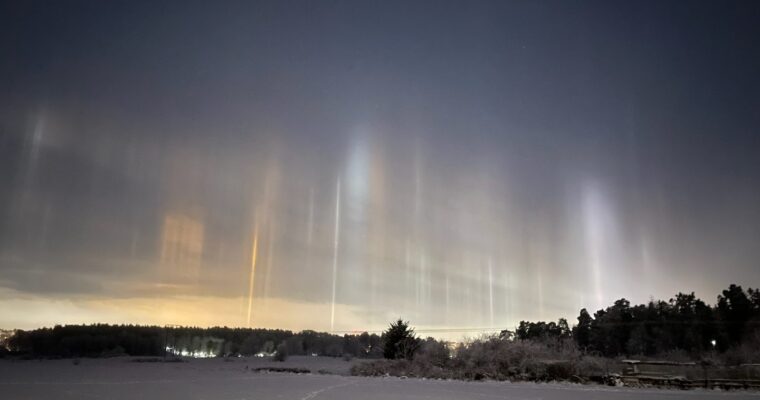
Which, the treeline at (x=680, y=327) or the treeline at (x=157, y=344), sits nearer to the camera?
the treeline at (x=680, y=327)

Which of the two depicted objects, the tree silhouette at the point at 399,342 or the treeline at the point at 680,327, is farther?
the treeline at the point at 680,327

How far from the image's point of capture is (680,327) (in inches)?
3167

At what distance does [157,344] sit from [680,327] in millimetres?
131484

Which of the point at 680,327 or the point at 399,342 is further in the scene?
the point at 680,327

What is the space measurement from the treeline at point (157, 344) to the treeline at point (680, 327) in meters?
45.8

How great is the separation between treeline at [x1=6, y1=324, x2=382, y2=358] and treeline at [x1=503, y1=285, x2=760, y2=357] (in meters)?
45.8

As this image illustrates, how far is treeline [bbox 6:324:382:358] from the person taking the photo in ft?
440

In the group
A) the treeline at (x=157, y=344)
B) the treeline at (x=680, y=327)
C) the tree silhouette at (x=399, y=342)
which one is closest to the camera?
the tree silhouette at (x=399, y=342)

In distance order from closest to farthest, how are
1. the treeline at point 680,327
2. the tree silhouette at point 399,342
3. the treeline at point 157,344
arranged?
the tree silhouette at point 399,342
the treeline at point 680,327
the treeline at point 157,344

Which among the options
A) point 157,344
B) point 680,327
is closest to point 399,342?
point 680,327

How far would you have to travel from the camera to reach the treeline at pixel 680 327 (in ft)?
239

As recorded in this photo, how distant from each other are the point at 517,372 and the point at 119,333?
155670mm

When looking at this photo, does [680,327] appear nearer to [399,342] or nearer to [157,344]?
[399,342]

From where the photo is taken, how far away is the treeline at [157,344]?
134 meters
